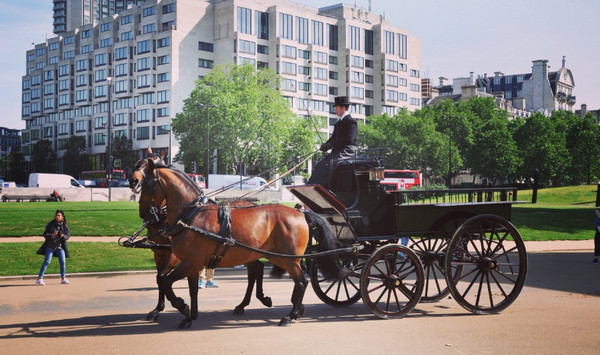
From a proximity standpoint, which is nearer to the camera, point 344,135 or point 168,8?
point 344,135

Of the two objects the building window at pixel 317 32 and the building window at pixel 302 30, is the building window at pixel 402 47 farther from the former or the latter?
the building window at pixel 302 30

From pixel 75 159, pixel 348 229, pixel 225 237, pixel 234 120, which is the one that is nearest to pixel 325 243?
pixel 348 229

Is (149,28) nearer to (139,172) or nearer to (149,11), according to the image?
(149,11)

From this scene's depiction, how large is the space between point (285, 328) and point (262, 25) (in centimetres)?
8886

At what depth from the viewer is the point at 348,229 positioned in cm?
1039

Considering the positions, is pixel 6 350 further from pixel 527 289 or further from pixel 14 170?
pixel 14 170

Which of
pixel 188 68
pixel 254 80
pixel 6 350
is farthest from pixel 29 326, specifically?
pixel 188 68

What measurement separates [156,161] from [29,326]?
10.1 feet

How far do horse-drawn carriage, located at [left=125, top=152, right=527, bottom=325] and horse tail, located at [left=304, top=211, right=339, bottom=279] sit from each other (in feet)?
0.06

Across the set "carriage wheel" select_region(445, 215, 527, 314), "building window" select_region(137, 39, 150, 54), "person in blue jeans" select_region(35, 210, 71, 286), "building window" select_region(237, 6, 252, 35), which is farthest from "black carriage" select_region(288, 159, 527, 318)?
"building window" select_region(137, 39, 150, 54)

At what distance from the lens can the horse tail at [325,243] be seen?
32.6ft

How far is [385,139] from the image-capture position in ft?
267

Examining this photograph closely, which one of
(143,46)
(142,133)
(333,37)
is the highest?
(333,37)

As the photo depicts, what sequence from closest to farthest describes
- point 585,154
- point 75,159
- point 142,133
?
1. point 585,154
2. point 142,133
3. point 75,159
